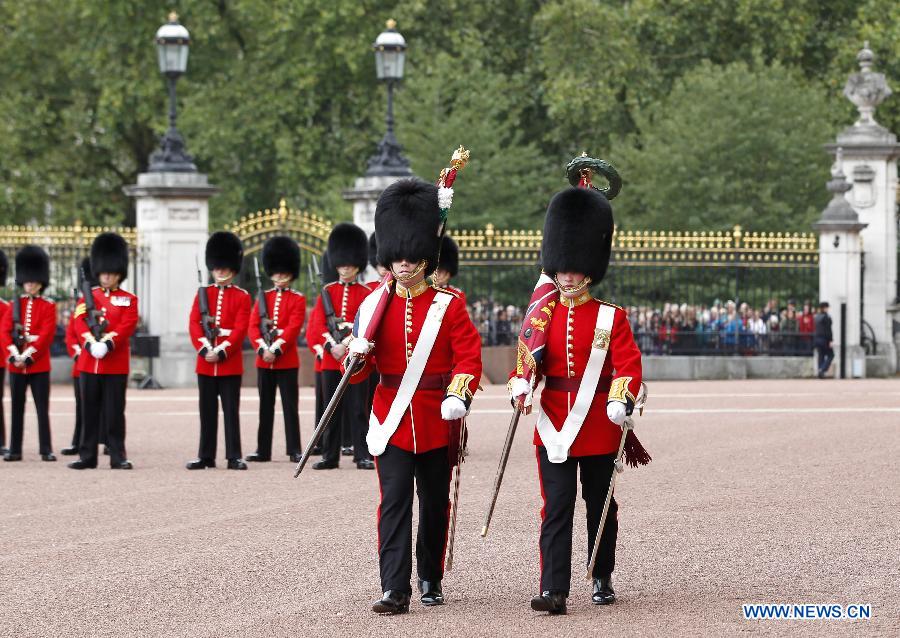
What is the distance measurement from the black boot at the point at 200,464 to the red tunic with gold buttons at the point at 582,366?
516cm

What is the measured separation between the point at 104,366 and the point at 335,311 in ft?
4.97

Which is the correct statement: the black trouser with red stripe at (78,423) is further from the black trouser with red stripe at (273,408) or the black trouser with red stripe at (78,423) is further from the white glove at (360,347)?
the white glove at (360,347)

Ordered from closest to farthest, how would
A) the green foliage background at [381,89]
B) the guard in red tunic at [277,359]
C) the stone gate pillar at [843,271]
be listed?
the guard in red tunic at [277,359], the stone gate pillar at [843,271], the green foliage background at [381,89]

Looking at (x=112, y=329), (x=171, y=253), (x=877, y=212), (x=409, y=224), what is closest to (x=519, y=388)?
(x=409, y=224)

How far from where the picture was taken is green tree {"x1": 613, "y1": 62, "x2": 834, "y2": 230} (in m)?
28.5

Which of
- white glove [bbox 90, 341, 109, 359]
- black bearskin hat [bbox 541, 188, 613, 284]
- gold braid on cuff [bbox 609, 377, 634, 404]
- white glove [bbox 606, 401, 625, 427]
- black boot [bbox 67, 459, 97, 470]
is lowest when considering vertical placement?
black boot [bbox 67, 459, 97, 470]

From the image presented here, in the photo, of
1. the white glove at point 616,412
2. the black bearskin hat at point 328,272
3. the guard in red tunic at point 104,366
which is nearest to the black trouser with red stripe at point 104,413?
the guard in red tunic at point 104,366

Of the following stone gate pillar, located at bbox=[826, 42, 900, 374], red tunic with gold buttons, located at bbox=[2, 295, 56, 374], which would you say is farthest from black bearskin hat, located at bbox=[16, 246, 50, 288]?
stone gate pillar, located at bbox=[826, 42, 900, 374]

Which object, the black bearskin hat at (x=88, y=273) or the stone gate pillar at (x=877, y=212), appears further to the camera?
the stone gate pillar at (x=877, y=212)

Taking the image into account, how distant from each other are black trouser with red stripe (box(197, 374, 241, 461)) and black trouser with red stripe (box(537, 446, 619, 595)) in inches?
203

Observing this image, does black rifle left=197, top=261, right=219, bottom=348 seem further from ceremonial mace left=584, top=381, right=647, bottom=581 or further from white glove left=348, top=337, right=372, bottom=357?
ceremonial mace left=584, top=381, right=647, bottom=581

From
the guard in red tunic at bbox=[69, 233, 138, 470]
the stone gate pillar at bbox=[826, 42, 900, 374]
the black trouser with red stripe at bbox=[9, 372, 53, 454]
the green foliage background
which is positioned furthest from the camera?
the green foliage background

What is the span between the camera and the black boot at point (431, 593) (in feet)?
23.2

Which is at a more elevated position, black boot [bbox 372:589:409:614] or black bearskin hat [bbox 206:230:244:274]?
black bearskin hat [bbox 206:230:244:274]
